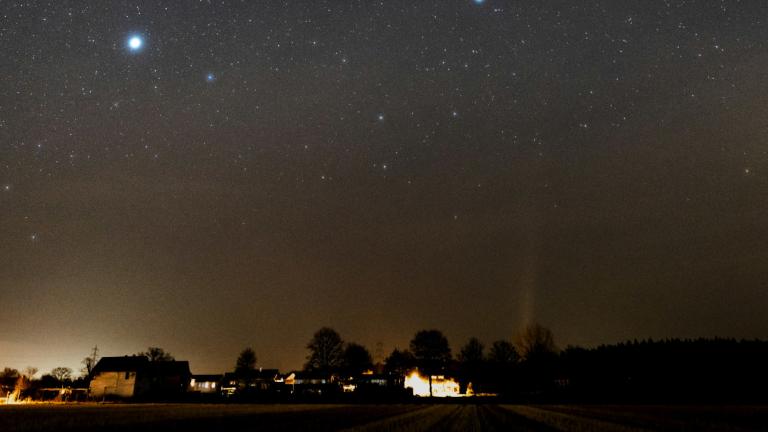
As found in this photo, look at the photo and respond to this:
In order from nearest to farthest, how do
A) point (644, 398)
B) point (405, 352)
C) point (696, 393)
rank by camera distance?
point (644, 398) → point (696, 393) → point (405, 352)

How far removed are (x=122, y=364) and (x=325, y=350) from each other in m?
36.5

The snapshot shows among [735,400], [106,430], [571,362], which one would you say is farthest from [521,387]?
[106,430]

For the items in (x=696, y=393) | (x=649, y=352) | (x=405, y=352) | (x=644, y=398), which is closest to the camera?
(x=644, y=398)

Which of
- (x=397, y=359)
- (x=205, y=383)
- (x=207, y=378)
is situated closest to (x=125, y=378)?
(x=205, y=383)

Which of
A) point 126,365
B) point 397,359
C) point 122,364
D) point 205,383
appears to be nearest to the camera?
point 126,365

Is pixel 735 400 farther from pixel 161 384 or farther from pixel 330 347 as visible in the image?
pixel 161 384

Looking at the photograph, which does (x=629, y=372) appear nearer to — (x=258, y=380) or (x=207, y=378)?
(x=258, y=380)

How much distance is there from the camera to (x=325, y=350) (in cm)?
10100

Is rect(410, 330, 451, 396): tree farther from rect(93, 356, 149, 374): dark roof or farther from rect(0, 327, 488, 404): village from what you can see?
rect(93, 356, 149, 374): dark roof

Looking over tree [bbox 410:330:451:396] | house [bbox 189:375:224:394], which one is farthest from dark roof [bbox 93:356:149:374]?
tree [bbox 410:330:451:396]

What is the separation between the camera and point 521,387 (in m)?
77.3

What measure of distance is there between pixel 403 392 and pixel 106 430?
43.9 m

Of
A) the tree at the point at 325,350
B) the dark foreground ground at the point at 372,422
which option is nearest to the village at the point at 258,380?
the tree at the point at 325,350

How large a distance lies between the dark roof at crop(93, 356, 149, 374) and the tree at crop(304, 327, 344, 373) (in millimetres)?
A: 30716
